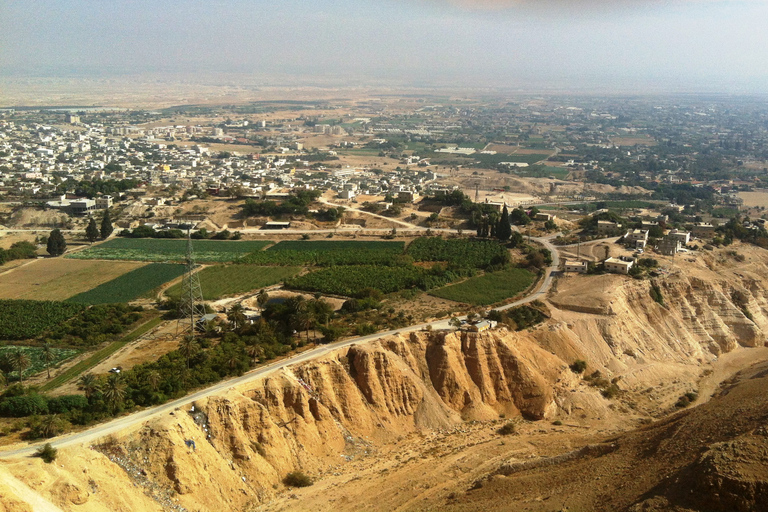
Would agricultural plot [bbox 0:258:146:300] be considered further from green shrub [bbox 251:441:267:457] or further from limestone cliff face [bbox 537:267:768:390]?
limestone cliff face [bbox 537:267:768:390]

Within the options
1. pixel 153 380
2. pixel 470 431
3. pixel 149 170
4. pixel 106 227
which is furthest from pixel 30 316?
pixel 149 170

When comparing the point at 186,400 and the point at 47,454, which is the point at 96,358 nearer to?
the point at 186,400

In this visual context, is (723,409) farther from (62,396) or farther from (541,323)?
(62,396)

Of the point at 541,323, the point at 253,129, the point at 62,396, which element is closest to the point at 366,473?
the point at 62,396

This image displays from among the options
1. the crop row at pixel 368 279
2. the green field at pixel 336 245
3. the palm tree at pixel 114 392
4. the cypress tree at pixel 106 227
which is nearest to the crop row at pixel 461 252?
the green field at pixel 336 245

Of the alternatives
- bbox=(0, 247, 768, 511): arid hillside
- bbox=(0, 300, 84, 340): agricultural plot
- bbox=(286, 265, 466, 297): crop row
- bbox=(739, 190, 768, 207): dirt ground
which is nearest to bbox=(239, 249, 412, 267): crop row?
bbox=(286, 265, 466, 297): crop row

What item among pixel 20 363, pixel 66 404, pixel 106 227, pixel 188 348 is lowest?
pixel 20 363

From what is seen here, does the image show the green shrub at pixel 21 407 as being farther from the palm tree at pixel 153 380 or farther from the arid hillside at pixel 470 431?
the arid hillside at pixel 470 431
